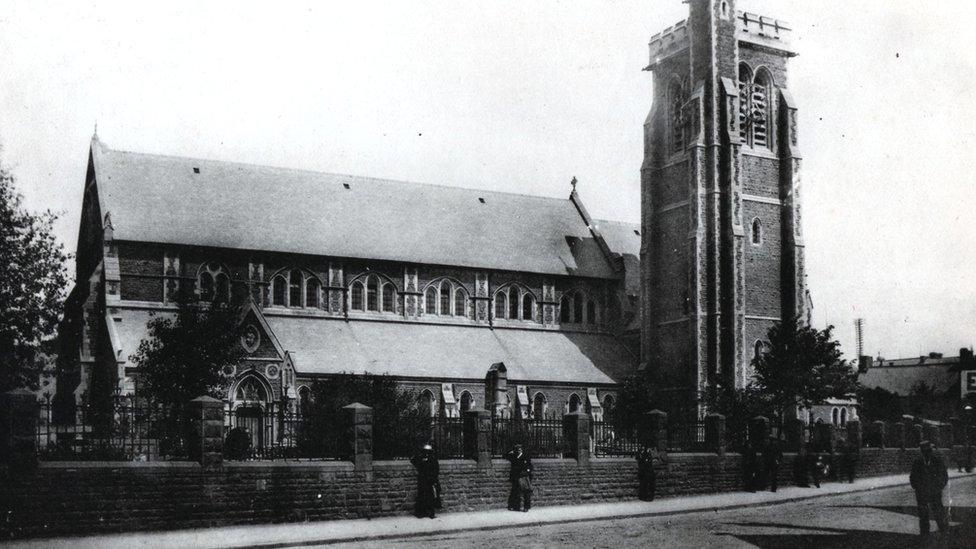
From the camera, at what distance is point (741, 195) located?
45812mm

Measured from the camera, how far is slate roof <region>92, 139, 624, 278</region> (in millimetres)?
42312

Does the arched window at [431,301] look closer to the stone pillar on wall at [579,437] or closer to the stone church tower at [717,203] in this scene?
the stone church tower at [717,203]

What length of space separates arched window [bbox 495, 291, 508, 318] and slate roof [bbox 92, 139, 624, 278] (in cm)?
128

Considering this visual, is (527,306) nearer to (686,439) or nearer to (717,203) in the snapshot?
(717,203)

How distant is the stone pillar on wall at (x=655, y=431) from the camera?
26281mm

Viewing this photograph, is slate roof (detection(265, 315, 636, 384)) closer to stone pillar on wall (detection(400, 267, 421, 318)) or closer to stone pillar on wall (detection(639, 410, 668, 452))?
stone pillar on wall (detection(400, 267, 421, 318))

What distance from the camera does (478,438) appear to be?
2261 cm

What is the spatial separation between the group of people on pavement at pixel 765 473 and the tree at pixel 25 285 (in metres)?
18.1

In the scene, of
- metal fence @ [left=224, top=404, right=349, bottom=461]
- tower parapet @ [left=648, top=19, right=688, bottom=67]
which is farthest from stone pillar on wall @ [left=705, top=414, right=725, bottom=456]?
tower parapet @ [left=648, top=19, right=688, bottom=67]

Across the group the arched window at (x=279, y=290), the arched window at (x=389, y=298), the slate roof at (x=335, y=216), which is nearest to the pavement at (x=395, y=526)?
the arched window at (x=389, y=298)

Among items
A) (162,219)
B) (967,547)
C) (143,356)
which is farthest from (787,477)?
(162,219)

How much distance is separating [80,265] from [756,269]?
29.5 meters

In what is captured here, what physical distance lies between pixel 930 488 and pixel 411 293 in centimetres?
3121

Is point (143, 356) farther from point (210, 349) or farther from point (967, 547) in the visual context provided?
point (967, 547)
